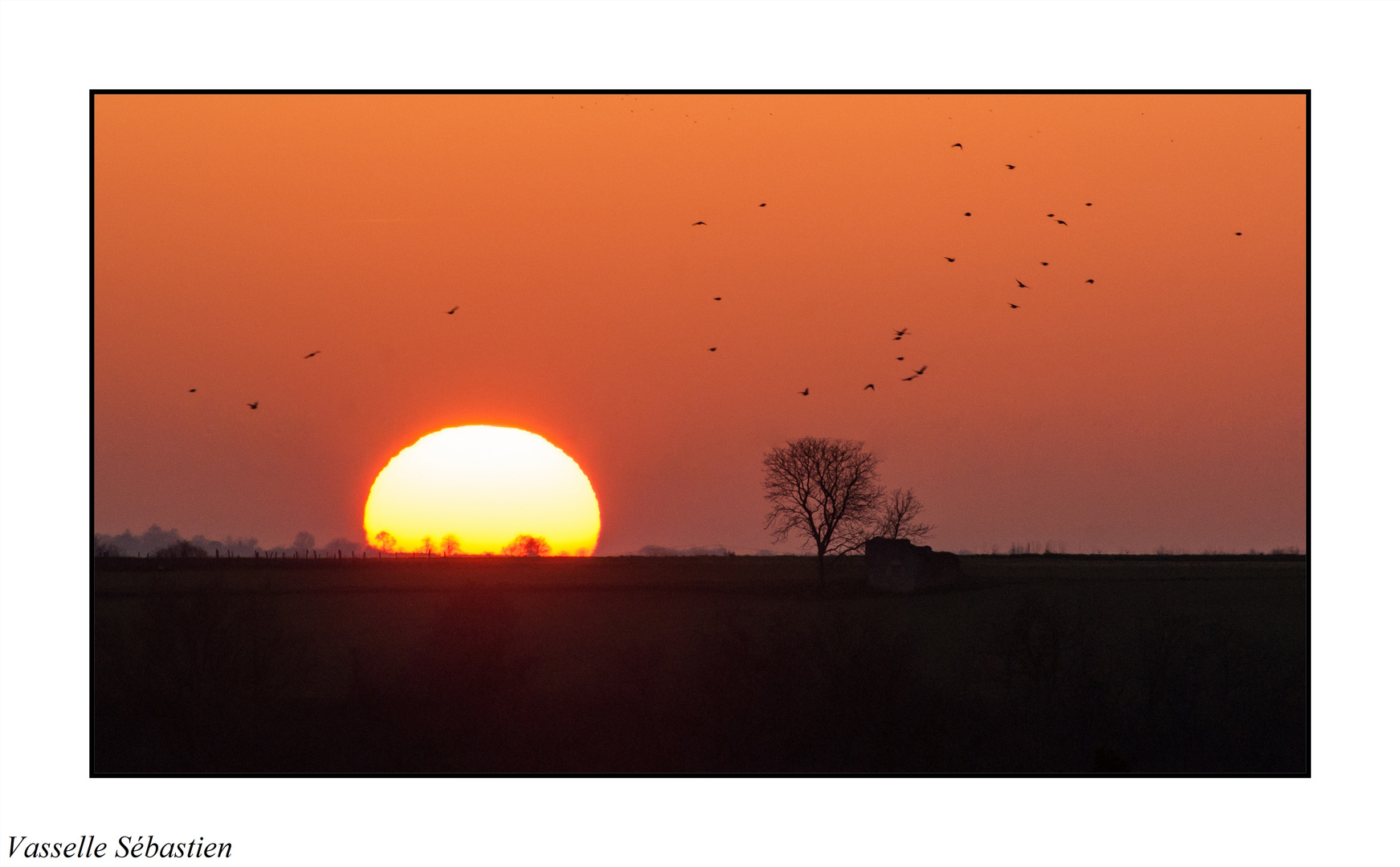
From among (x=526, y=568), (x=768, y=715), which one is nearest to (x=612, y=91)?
(x=768, y=715)

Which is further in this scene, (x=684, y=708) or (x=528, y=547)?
(x=528, y=547)

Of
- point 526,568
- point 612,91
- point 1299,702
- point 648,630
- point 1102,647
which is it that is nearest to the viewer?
point 612,91

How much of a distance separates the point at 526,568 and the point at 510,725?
66.3m

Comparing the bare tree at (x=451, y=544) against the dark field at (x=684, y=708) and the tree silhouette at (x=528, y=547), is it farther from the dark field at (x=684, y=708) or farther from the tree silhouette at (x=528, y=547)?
the dark field at (x=684, y=708)

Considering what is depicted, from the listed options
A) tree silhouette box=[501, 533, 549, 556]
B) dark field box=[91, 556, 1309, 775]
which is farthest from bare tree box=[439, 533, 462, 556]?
dark field box=[91, 556, 1309, 775]

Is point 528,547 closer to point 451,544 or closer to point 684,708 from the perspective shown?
point 451,544

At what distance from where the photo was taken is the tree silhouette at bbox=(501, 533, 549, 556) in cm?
11344

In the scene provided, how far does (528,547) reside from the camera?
383 feet

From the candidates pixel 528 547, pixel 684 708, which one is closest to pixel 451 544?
pixel 528 547

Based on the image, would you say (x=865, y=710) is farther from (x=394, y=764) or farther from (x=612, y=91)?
(x=612, y=91)

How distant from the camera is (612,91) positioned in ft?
51.0

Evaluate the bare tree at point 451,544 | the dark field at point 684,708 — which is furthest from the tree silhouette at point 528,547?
the dark field at point 684,708

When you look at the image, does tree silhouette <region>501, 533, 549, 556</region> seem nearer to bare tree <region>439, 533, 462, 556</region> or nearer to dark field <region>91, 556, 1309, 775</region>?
bare tree <region>439, 533, 462, 556</region>

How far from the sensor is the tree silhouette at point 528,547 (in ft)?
372
